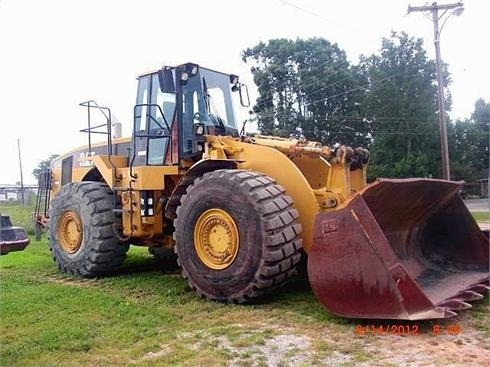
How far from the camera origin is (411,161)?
2942 centimetres

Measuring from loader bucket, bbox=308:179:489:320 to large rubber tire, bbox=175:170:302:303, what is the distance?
1.55 feet

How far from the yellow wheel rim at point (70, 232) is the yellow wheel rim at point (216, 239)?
256 centimetres

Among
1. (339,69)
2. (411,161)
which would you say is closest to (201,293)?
(411,161)

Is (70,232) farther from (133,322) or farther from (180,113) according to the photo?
(133,322)

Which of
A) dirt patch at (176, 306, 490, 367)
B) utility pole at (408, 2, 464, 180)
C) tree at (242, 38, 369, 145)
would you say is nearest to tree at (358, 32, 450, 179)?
tree at (242, 38, 369, 145)

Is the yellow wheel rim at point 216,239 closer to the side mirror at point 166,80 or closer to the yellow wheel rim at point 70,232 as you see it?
the side mirror at point 166,80

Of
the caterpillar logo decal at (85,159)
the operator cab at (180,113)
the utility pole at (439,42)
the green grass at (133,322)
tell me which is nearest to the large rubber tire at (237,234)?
the green grass at (133,322)

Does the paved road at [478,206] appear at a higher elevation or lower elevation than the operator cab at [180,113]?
lower

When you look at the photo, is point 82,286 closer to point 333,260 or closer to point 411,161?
point 333,260

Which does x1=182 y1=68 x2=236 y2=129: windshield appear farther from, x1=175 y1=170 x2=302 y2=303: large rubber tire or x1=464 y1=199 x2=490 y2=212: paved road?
x1=464 y1=199 x2=490 y2=212: paved road

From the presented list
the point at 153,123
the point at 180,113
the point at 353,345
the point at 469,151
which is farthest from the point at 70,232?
the point at 469,151

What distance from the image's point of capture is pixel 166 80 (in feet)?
21.4

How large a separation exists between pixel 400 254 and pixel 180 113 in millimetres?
3200

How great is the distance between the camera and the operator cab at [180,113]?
6.67m
